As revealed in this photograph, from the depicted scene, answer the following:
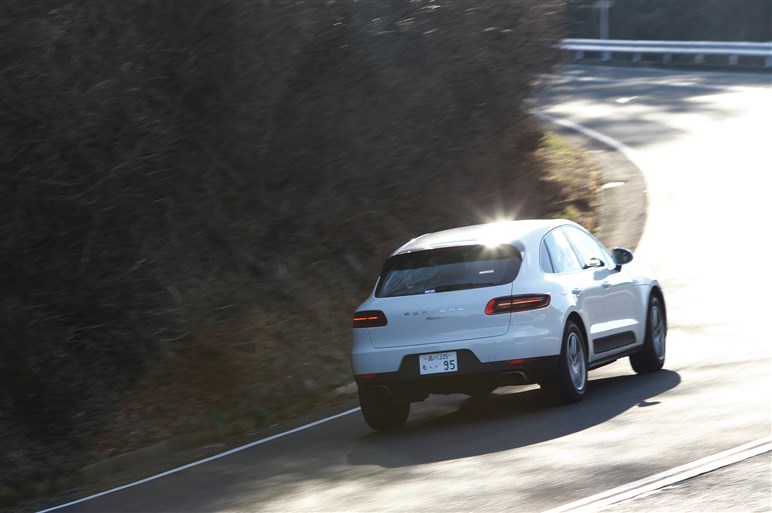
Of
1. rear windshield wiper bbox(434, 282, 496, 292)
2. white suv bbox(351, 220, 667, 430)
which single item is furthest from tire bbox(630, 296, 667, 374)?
rear windshield wiper bbox(434, 282, 496, 292)

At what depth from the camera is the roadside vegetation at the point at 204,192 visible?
12133 mm

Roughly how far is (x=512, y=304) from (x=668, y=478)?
119 inches

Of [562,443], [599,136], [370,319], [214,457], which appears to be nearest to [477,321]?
[370,319]

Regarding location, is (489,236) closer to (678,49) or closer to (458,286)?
(458,286)

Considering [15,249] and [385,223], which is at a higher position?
[15,249]

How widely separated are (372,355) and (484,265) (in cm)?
117

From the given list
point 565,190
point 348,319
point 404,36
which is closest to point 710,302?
point 348,319

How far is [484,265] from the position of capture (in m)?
10.7

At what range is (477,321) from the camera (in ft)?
34.3

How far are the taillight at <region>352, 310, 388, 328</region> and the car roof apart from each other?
64 cm

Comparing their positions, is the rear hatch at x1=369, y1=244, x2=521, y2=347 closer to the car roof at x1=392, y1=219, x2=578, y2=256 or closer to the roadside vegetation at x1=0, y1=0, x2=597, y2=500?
the car roof at x1=392, y1=219, x2=578, y2=256

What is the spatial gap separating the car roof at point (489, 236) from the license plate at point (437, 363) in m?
0.98

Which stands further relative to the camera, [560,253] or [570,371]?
[560,253]

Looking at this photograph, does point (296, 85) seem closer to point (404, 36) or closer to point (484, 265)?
point (404, 36)
